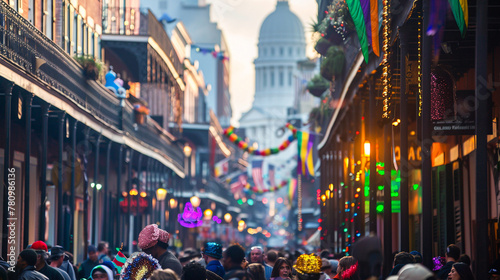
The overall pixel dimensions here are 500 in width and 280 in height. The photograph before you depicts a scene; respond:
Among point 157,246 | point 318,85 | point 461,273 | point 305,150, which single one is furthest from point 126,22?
point 461,273

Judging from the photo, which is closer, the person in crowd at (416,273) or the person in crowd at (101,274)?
the person in crowd at (416,273)

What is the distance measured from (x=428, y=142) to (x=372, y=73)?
18.5 feet

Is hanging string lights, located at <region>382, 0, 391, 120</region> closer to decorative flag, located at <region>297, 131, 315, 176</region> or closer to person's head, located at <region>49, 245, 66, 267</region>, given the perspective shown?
person's head, located at <region>49, 245, 66, 267</region>

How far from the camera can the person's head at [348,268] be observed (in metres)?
9.62

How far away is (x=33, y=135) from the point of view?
77.1 feet

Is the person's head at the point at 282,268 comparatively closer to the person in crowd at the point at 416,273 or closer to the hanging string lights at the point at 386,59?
the person in crowd at the point at 416,273

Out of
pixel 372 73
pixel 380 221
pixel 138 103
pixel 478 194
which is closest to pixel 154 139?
pixel 138 103

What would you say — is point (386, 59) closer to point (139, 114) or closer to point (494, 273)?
point (494, 273)

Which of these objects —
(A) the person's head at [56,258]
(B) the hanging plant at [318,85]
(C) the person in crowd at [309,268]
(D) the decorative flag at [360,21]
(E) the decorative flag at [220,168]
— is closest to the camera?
(C) the person in crowd at [309,268]

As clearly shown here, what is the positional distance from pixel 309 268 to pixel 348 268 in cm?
176

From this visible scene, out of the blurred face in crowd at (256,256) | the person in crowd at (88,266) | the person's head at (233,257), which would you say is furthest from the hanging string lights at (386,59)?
the person's head at (233,257)

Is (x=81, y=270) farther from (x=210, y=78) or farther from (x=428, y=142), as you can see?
(x=210, y=78)

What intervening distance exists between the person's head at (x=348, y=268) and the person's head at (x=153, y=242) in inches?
67.8

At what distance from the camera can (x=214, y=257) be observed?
393 inches
